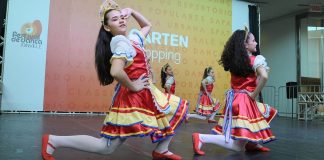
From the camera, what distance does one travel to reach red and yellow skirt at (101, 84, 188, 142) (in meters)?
2.11

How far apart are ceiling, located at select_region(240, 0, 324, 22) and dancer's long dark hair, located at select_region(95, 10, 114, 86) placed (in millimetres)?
9799

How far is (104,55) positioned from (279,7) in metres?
11.7

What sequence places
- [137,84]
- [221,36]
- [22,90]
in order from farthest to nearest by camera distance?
1. [221,36]
2. [22,90]
3. [137,84]

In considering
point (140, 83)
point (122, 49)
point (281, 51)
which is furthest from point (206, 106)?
point (281, 51)

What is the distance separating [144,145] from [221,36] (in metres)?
8.00

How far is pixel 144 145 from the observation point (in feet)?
Answer: 11.3

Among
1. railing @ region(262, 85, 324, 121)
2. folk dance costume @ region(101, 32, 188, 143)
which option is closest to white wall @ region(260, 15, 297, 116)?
railing @ region(262, 85, 324, 121)

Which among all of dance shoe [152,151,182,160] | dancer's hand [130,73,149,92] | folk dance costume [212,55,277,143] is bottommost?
dance shoe [152,151,182,160]

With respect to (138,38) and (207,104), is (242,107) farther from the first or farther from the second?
(207,104)

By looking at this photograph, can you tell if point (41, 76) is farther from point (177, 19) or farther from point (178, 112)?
point (178, 112)

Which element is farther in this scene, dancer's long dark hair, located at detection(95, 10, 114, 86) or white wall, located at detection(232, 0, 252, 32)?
white wall, located at detection(232, 0, 252, 32)

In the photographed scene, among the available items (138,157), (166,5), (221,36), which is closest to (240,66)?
(138,157)

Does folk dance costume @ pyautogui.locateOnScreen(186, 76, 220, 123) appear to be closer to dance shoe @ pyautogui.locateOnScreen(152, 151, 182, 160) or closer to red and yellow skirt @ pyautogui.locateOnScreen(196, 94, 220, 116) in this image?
red and yellow skirt @ pyautogui.locateOnScreen(196, 94, 220, 116)

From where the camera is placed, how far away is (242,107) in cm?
298
